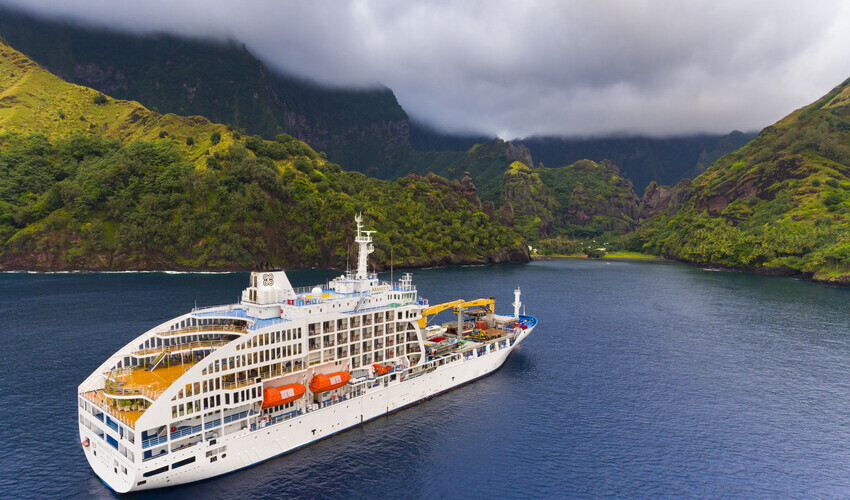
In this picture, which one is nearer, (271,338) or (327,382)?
(271,338)

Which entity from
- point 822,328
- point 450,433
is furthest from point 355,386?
point 822,328

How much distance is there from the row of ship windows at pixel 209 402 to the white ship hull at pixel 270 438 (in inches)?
93.9

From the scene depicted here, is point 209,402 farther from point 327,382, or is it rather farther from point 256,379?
point 327,382

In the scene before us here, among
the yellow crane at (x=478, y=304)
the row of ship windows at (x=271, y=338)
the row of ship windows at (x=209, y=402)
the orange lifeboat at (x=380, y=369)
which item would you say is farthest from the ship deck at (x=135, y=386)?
the yellow crane at (x=478, y=304)

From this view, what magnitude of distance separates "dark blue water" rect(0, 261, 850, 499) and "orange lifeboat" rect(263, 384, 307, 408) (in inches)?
185

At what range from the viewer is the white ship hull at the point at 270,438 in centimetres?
3256

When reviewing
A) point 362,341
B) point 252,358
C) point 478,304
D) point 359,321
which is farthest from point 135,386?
point 478,304

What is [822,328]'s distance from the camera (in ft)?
279

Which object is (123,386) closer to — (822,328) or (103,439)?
(103,439)

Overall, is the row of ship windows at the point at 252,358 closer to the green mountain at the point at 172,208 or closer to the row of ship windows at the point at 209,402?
the row of ship windows at the point at 209,402

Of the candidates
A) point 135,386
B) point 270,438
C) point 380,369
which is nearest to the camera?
point 135,386

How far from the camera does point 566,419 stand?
4734 centimetres

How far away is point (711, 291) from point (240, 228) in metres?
152

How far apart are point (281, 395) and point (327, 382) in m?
4.32
